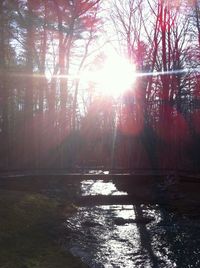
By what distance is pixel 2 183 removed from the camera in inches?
496

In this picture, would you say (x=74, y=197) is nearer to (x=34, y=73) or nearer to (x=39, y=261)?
(x=39, y=261)

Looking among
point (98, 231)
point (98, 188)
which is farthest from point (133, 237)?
point (98, 188)

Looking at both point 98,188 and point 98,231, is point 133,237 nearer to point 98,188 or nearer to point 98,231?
point 98,231

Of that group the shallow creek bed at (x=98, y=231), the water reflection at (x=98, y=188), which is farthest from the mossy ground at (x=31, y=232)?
the water reflection at (x=98, y=188)

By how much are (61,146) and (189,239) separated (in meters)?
13.6

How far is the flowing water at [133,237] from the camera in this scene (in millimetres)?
6164

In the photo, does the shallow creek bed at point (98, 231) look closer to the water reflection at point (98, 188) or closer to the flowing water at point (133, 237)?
the flowing water at point (133, 237)

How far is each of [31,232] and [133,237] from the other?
1667mm

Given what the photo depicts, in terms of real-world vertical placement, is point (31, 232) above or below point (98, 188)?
above

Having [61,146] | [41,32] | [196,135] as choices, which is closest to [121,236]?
[196,135]

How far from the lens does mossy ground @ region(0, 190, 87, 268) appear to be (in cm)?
569

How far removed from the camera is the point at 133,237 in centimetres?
738

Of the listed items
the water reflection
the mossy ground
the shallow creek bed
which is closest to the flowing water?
the shallow creek bed

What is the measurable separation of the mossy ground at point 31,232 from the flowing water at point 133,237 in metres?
0.32
